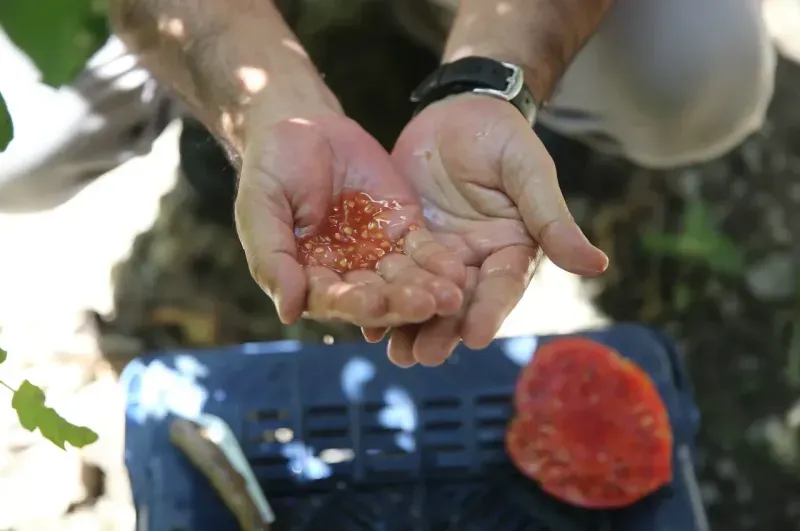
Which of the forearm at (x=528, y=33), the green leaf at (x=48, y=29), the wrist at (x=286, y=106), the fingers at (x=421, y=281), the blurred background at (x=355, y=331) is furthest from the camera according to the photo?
the blurred background at (x=355, y=331)

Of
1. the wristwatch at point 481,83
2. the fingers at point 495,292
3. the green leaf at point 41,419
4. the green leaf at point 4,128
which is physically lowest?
the fingers at point 495,292

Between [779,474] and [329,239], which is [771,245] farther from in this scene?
[329,239]

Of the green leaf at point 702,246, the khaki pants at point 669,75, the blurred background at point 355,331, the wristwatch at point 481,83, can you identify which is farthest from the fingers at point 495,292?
the green leaf at point 702,246

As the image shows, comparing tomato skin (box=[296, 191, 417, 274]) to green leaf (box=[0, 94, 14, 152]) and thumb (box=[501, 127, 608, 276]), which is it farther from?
green leaf (box=[0, 94, 14, 152])

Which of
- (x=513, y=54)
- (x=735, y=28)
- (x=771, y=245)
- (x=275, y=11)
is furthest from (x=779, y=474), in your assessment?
(x=275, y=11)

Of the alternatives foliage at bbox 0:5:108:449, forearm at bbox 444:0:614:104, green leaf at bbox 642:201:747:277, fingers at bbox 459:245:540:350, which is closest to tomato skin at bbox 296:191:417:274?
fingers at bbox 459:245:540:350

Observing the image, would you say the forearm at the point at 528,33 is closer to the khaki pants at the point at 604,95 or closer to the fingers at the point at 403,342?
the khaki pants at the point at 604,95
